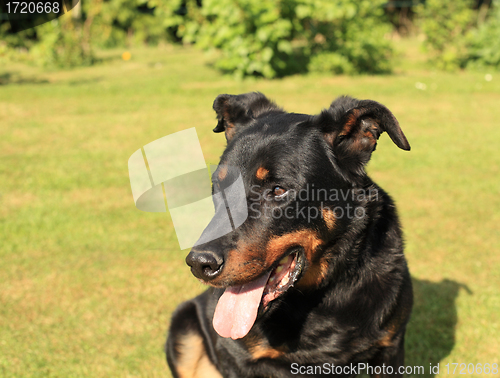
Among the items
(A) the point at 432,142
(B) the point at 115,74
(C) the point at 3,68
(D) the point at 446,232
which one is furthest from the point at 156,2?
(D) the point at 446,232

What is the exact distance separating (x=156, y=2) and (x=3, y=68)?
6742mm

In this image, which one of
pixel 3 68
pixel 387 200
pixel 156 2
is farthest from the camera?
pixel 3 68

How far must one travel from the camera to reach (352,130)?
99.1 inches

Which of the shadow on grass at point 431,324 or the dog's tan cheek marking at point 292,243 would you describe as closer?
the dog's tan cheek marking at point 292,243

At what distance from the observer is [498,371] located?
3.30 metres

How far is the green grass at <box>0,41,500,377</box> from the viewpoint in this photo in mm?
3719

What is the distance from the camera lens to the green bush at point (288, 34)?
489 inches

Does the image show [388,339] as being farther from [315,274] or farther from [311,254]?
[311,254]

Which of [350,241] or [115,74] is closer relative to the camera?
[350,241]

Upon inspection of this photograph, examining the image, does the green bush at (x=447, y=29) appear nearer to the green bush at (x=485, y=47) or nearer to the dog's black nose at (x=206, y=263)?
the green bush at (x=485, y=47)

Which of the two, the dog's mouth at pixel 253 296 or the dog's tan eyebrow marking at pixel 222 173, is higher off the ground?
the dog's tan eyebrow marking at pixel 222 173

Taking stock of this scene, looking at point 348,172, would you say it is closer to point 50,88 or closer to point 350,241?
point 350,241

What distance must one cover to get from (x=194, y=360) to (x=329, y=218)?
1.43 m

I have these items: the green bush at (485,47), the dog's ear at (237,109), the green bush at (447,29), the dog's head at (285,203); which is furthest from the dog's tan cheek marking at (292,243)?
the green bush at (485,47)
